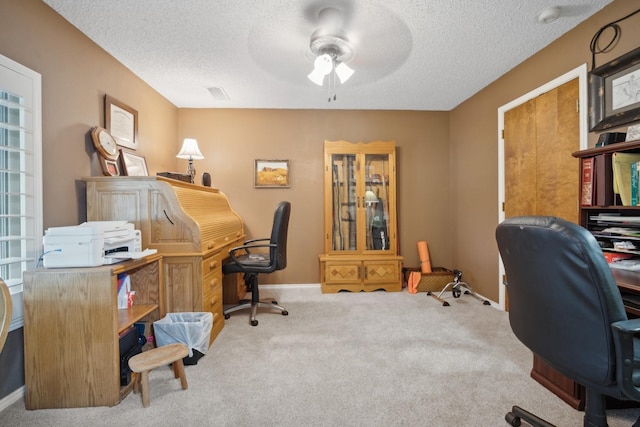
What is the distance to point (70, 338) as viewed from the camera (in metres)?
1.57

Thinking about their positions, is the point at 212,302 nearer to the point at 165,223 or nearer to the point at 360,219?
the point at 165,223

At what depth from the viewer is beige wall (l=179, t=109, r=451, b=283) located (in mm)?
3848

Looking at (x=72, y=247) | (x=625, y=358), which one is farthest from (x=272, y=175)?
(x=625, y=358)

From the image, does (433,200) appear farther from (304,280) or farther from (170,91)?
(170,91)

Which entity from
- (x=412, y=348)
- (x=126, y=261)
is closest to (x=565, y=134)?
(x=412, y=348)

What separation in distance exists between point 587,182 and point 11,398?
3.63 m

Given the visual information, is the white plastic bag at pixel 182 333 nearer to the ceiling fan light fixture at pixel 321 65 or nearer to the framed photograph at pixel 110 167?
the framed photograph at pixel 110 167

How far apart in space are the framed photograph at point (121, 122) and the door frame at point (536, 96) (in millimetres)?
3803

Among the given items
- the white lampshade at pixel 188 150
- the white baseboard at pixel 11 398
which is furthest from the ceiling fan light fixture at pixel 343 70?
the white baseboard at pixel 11 398

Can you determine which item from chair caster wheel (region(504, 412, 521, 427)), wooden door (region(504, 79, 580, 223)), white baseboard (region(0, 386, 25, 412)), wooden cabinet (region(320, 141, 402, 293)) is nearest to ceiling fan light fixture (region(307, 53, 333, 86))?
wooden cabinet (region(320, 141, 402, 293))

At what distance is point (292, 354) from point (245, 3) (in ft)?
8.20

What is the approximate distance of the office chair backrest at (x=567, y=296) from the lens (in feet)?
2.96

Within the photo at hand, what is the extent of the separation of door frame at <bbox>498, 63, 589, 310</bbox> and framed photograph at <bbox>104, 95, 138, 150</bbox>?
3.80 meters

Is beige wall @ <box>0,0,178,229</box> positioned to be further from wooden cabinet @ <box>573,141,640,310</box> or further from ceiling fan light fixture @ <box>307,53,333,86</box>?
wooden cabinet @ <box>573,141,640,310</box>
